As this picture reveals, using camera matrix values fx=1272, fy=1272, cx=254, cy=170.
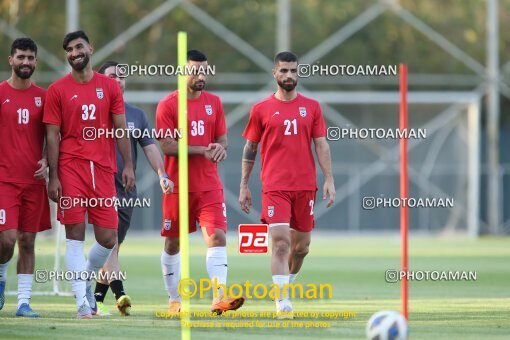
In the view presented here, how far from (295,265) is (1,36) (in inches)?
1304

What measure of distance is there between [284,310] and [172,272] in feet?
4.73

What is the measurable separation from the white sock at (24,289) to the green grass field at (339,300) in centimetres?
20

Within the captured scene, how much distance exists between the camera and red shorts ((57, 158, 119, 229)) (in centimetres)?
1173

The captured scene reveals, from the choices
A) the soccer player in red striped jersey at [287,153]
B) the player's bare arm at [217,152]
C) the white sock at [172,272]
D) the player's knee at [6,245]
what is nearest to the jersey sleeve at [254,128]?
the soccer player in red striped jersey at [287,153]

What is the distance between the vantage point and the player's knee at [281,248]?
12.4 meters

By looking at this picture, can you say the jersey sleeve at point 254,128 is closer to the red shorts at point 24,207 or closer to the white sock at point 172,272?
the white sock at point 172,272

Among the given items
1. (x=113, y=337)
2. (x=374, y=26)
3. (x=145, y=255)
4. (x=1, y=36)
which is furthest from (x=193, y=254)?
(x=374, y=26)

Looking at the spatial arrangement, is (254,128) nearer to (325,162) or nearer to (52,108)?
(325,162)

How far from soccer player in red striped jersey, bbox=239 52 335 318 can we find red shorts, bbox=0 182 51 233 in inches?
78.5

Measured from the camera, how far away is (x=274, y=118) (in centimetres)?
1272

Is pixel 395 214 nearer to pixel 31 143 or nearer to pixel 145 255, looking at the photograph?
pixel 145 255

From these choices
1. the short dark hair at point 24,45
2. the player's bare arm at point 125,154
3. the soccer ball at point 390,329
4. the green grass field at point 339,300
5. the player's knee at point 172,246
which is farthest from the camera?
the player's knee at point 172,246

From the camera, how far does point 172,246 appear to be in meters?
13.0

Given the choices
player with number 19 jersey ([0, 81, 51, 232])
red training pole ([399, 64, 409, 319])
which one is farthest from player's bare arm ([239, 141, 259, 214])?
red training pole ([399, 64, 409, 319])
